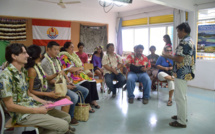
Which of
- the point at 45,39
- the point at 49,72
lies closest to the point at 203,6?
the point at 49,72

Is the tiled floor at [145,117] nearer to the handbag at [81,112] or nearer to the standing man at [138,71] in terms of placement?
the handbag at [81,112]

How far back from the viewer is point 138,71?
4.08 m

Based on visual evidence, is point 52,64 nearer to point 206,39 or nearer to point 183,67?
point 183,67

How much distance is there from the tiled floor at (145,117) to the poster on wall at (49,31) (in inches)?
140

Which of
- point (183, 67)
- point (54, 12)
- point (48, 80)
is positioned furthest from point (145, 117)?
point (54, 12)

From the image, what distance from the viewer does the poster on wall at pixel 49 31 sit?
6320mm

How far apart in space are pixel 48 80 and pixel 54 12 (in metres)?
4.85

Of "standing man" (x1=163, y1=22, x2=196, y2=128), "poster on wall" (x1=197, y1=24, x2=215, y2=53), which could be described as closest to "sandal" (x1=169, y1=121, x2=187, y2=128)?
"standing man" (x1=163, y1=22, x2=196, y2=128)

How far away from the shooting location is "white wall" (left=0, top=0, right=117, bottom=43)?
589 cm

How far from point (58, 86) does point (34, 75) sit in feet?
1.06

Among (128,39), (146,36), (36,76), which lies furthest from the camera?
(128,39)

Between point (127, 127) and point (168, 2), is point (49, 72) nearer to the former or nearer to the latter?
point (127, 127)

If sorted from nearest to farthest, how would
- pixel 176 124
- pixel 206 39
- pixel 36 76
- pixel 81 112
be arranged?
pixel 36 76 → pixel 176 124 → pixel 81 112 → pixel 206 39

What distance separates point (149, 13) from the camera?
22.4 ft
